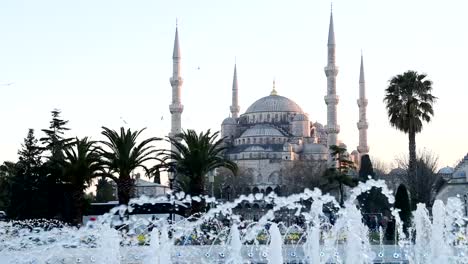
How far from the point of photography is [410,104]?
1164 inches

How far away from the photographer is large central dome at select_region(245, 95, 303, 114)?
294ft

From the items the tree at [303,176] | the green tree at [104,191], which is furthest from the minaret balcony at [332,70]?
the green tree at [104,191]

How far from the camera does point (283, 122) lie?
8900cm

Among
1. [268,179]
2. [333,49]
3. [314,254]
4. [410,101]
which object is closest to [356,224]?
[314,254]

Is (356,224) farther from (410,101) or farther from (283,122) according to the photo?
(283,122)

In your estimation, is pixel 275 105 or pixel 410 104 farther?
pixel 275 105

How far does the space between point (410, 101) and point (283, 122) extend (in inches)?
2335

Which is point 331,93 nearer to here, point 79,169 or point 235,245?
point 79,169

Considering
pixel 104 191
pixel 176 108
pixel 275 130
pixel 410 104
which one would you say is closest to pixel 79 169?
pixel 410 104

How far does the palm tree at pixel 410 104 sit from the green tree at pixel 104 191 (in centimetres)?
2588

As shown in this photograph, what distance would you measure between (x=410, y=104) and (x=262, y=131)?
5573cm

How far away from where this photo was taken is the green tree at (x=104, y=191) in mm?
51500

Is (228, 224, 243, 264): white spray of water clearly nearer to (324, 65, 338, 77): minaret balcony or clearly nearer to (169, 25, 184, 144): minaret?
(169, 25, 184, 144): minaret

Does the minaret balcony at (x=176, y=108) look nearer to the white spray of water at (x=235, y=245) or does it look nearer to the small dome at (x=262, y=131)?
the small dome at (x=262, y=131)
